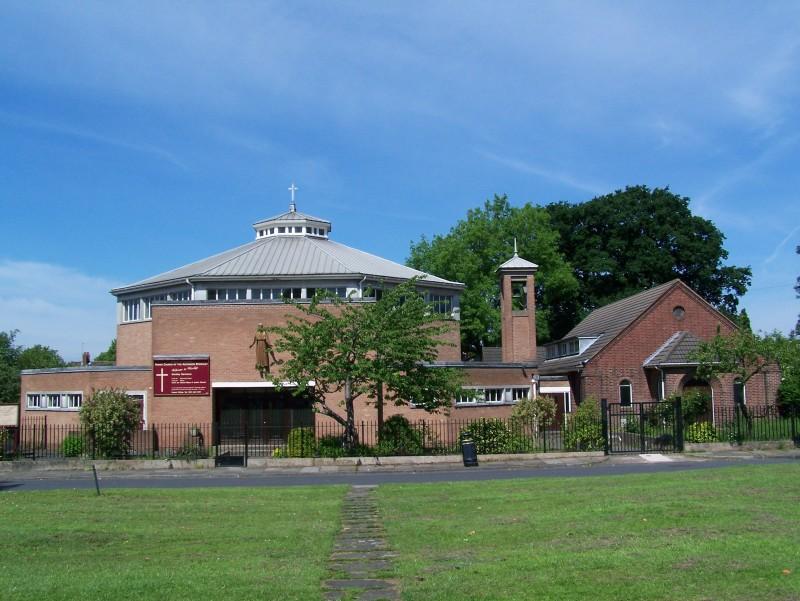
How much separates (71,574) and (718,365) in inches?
1198

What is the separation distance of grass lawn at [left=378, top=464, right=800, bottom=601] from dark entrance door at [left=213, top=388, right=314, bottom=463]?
1559cm

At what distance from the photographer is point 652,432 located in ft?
105

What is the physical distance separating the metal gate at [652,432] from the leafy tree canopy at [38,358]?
210 ft

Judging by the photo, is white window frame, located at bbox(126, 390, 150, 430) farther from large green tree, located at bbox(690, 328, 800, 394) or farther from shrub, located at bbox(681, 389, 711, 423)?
large green tree, located at bbox(690, 328, 800, 394)

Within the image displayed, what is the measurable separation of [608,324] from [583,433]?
20.0 metres

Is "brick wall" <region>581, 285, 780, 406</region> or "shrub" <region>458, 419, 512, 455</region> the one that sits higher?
"brick wall" <region>581, 285, 780, 406</region>

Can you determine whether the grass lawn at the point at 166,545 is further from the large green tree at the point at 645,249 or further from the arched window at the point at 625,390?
the large green tree at the point at 645,249

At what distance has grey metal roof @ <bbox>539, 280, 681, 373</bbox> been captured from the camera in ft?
150

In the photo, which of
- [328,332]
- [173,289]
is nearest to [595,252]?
[173,289]

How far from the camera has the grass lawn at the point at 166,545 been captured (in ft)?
30.9

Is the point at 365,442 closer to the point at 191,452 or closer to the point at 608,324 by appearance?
the point at 191,452

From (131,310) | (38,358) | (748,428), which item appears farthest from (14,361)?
(748,428)

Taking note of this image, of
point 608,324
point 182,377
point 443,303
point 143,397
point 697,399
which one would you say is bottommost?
point 697,399

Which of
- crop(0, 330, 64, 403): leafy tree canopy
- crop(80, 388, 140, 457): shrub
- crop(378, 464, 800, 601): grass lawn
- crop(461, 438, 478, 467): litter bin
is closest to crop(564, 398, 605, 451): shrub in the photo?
crop(461, 438, 478, 467): litter bin
